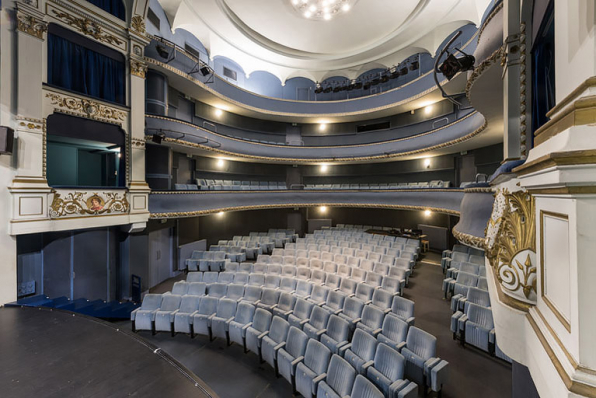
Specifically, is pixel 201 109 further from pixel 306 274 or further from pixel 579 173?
pixel 579 173

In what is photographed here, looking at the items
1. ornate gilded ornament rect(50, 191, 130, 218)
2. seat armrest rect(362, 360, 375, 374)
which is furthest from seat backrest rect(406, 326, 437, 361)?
ornate gilded ornament rect(50, 191, 130, 218)

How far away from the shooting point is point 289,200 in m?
14.8

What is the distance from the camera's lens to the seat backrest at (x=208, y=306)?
593 centimetres

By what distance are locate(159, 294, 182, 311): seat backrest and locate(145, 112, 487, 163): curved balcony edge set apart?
17.7 feet

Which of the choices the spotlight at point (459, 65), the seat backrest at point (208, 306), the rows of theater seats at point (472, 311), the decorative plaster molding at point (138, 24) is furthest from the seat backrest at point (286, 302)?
the decorative plaster molding at point (138, 24)

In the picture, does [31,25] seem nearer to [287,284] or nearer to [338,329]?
[287,284]

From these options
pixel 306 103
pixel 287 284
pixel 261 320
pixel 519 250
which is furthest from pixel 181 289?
pixel 306 103

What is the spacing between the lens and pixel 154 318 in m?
5.90

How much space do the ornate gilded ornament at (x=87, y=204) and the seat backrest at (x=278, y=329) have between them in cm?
563

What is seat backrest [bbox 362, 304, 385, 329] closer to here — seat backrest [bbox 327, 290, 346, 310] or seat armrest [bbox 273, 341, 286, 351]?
seat backrest [bbox 327, 290, 346, 310]

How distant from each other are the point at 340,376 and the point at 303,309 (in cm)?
210

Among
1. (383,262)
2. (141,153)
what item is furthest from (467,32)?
(141,153)

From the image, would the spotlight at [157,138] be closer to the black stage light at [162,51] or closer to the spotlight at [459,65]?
the black stage light at [162,51]

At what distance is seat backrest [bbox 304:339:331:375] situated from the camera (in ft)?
12.7
